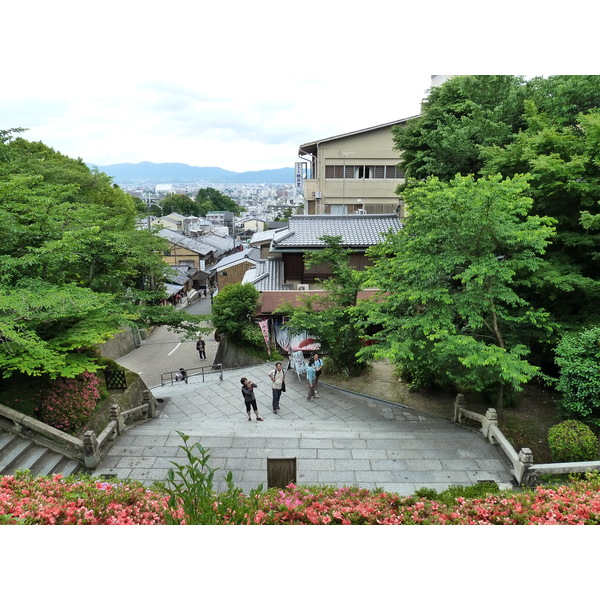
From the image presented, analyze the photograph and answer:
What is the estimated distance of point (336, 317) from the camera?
13766 millimetres

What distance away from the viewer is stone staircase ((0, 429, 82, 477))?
8.48m

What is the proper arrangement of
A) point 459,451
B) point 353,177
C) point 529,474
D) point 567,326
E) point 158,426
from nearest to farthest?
point 529,474, point 459,451, point 567,326, point 158,426, point 353,177

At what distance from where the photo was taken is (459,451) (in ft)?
31.8

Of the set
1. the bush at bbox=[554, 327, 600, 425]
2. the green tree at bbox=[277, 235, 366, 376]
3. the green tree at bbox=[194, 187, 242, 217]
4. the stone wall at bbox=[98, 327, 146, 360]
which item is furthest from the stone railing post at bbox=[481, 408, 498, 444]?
the green tree at bbox=[194, 187, 242, 217]

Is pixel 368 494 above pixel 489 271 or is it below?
below

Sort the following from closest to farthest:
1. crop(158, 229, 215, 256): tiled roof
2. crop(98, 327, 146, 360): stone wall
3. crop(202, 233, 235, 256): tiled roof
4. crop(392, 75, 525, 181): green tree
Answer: crop(392, 75, 525, 181): green tree
crop(98, 327, 146, 360): stone wall
crop(158, 229, 215, 256): tiled roof
crop(202, 233, 235, 256): tiled roof

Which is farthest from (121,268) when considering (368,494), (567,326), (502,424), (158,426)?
(567,326)

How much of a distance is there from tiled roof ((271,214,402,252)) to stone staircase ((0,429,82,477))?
13410 millimetres

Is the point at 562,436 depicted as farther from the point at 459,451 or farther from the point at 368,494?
the point at 368,494

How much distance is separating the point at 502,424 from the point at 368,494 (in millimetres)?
5800

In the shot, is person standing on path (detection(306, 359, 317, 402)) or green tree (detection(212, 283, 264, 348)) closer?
person standing on path (detection(306, 359, 317, 402))

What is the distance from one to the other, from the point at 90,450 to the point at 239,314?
10699mm

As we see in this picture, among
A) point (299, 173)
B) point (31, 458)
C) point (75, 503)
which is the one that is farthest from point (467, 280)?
point (299, 173)

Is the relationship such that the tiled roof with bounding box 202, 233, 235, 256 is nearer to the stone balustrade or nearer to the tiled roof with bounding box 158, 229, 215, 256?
the tiled roof with bounding box 158, 229, 215, 256
